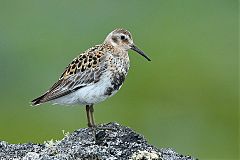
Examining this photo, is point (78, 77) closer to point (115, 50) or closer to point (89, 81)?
point (89, 81)

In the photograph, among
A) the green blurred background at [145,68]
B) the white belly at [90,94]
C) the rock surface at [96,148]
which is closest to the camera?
the rock surface at [96,148]

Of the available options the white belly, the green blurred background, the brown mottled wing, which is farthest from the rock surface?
the green blurred background

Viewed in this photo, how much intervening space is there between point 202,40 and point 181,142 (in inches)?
679

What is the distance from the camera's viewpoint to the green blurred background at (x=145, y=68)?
3691 centimetres

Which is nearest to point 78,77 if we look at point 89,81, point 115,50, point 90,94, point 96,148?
point 89,81

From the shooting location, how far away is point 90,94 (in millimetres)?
18484

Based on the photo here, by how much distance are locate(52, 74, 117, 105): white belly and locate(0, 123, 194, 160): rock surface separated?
1241 mm

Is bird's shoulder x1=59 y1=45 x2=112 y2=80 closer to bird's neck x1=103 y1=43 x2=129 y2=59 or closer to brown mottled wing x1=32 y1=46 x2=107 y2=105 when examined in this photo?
brown mottled wing x1=32 y1=46 x2=107 y2=105

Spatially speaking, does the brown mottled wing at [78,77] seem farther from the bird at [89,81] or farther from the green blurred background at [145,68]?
the green blurred background at [145,68]

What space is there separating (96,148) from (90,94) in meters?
2.74

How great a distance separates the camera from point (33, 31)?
2019 inches

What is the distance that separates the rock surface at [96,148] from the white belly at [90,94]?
4.07 ft

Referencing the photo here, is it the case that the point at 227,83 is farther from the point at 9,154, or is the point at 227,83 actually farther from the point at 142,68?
the point at 9,154

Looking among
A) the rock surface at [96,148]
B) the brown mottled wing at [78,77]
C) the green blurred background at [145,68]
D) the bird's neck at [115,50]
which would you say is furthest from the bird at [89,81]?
the green blurred background at [145,68]
